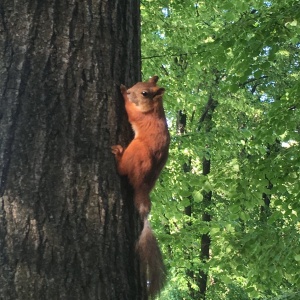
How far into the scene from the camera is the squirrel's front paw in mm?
2055

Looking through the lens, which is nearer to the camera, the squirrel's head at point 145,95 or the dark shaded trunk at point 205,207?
the squirrel's head at point 145,95

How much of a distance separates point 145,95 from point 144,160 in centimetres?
41

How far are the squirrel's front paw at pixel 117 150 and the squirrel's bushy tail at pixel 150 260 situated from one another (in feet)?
1.21

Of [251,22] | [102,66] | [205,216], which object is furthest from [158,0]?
[205,216]

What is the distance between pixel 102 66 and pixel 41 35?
287 millimetres

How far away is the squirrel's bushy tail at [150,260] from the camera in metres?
2.09

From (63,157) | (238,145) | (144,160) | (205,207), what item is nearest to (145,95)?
(144,160)

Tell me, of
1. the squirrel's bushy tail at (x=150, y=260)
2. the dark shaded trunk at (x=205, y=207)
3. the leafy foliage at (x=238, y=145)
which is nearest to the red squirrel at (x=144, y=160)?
the squirrel's bushy tail at (x=150, y=260)

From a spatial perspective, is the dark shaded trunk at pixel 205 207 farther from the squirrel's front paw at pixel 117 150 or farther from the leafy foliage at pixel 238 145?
the squirrel's front paw at pixel 117 150

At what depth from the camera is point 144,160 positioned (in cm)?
221

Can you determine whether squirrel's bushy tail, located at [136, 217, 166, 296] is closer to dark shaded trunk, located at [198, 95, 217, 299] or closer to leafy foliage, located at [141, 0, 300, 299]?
leafy foliage, located at [141, 0, 300, 299]

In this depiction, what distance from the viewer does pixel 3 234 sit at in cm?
182

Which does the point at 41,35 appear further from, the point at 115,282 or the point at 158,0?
the point at 158,0

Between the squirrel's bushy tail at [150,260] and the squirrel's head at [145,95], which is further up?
the squirrel's head at [145,95]
